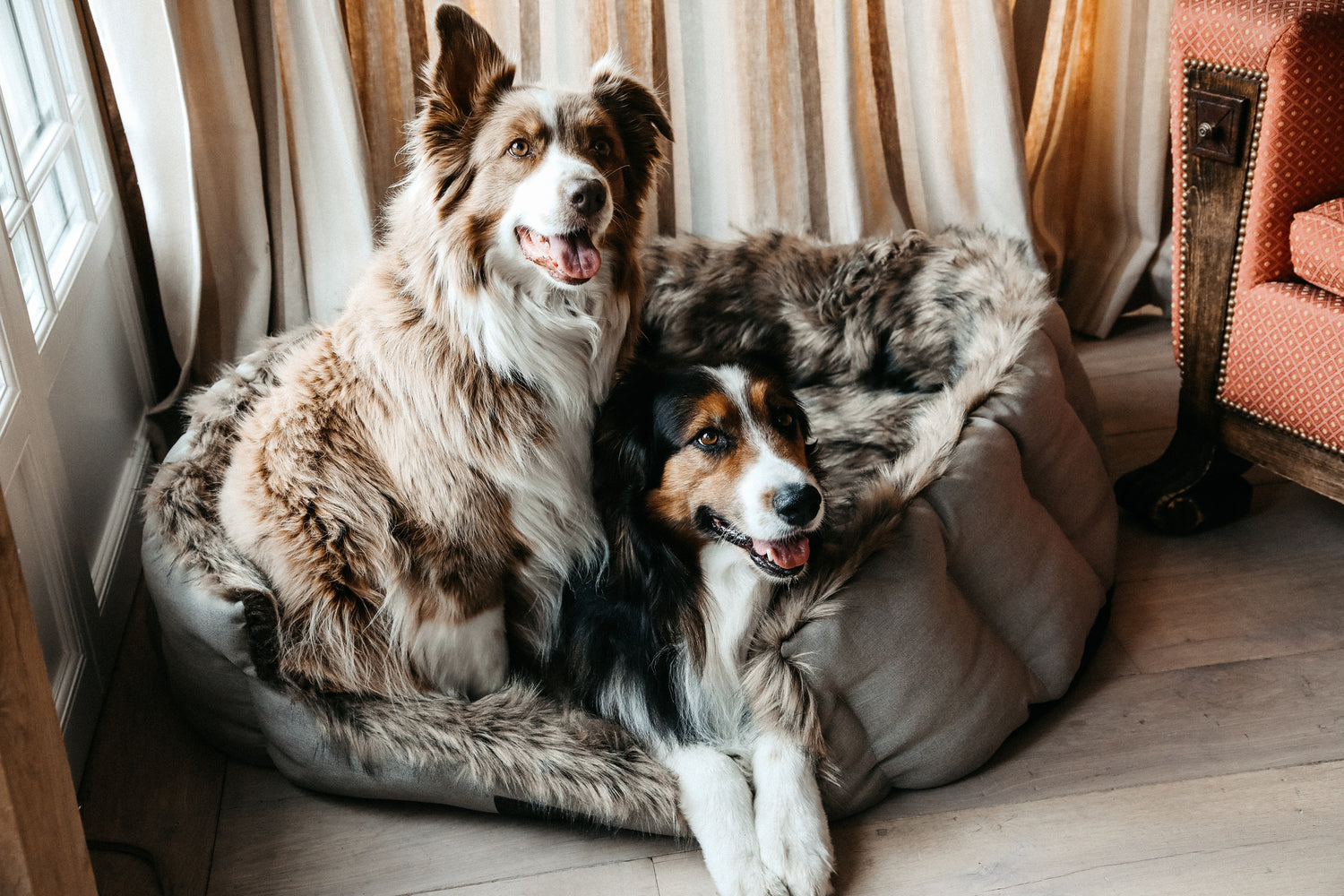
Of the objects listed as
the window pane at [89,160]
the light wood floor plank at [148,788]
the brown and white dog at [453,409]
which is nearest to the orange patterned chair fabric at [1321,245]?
the brown and white dog at [453,409]

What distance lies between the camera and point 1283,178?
79.4 inches

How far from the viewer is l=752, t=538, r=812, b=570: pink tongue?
65.0 inches

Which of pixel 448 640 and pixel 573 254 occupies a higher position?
pixel 573 254

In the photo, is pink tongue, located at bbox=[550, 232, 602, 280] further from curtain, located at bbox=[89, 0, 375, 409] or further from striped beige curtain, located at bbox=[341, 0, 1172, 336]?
striped beige curtain, located at bbox=[341, 0, 1172, 336]

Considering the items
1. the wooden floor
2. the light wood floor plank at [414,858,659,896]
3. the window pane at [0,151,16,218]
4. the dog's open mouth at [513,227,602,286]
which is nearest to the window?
the window pane at [0,151,16,218]

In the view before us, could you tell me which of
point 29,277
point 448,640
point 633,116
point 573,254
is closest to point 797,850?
point 448,640

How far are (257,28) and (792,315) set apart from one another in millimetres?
1363

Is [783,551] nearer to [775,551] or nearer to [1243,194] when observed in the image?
[775,551]

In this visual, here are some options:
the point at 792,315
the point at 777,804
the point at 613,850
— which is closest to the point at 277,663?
the point at 613,850

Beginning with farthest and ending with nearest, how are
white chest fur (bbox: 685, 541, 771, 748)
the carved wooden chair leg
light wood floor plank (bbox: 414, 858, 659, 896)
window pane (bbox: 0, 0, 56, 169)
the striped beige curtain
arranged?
the striped beige curtain
the carved wooden chair leg
window pane (bbox: 0, 0, 56, 169)
white chest fur (bbox: 685, 541, 771, 748)
light wood floor plank (bbox: 414, 858, 659, 896)

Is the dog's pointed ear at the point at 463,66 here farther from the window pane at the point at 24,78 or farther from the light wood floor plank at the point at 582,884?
the light wood floor plank at the point at 582,884

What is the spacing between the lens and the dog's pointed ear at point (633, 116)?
5.87ft

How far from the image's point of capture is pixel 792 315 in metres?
2.57

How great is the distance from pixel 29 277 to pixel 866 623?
5.27ft
